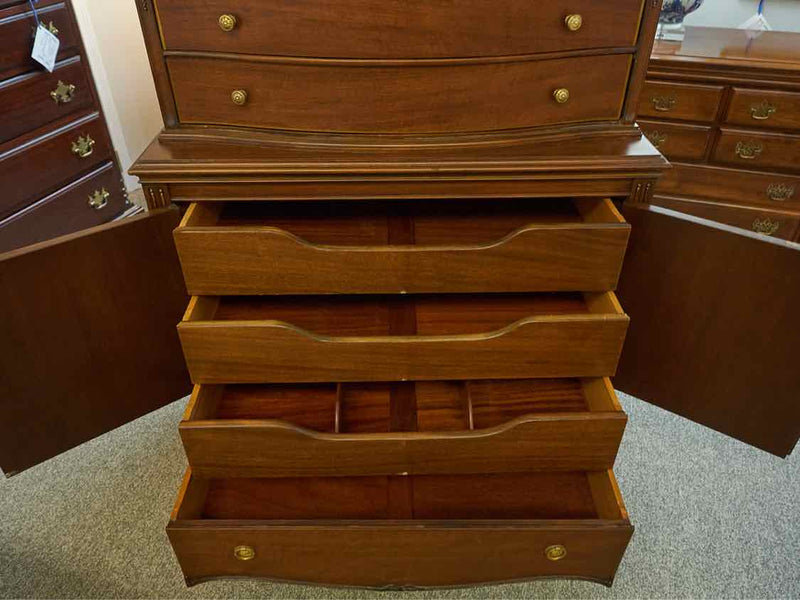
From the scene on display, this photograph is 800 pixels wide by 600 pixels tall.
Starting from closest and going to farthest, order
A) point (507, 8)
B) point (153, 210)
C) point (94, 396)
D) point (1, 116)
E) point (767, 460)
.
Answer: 1. point (507, 8)
2. point (153, 210)
3. point (94, 396)
4. point (767, 460)
5. point (1, 116)

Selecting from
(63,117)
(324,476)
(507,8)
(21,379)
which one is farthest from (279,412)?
(63,117)

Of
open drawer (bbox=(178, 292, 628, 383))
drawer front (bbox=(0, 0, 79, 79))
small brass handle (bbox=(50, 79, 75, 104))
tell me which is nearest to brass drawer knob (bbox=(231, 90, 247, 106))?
open drawer (bbox=(178, 292, 628, 383))

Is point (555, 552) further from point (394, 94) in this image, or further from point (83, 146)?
point (83, 146)

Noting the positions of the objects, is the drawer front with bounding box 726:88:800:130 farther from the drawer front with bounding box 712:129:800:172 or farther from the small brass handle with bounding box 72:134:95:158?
the small brass handle with bounding box 72:134:95:158

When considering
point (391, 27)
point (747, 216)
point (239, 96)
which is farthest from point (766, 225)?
point (239, 96)

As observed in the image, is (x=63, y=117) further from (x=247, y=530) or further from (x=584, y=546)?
(x=584, y=546)

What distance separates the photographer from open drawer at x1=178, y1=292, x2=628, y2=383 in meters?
0.83

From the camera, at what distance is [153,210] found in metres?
0.87

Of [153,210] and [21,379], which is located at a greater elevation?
[153,210]

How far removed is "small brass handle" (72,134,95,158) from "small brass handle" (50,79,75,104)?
0.36 ft

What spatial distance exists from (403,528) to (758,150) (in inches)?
61.8

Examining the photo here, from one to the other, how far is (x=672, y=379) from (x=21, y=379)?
42.2 inches

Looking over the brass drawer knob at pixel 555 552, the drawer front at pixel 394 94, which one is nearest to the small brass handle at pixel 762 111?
the drawer front at pixel 394 94

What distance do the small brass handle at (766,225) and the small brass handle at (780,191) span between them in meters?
0.07
